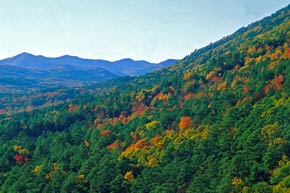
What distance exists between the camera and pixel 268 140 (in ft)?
296

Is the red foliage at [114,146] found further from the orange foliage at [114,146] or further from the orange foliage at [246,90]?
the orange foliage at [246,90]

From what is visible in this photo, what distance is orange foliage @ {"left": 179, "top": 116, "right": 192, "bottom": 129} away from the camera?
442ft

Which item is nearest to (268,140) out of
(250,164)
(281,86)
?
(250,164)

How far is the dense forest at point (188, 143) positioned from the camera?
8719 cm

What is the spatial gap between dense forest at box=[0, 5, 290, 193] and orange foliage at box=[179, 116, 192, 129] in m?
0.30

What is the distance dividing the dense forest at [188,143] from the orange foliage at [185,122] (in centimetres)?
30

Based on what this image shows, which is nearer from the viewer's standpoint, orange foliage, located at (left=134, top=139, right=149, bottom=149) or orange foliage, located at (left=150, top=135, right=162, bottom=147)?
orange foliage, located at (left=150, top=135, right=162, bottom=147)

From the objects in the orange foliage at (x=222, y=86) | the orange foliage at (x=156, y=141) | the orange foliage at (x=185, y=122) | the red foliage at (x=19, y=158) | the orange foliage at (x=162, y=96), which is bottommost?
the red foliage at (x=19, y=158)

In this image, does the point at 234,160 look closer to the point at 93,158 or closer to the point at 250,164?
the point at 250,164

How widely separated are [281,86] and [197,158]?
3399cm

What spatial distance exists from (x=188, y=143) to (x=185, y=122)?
1010 inches

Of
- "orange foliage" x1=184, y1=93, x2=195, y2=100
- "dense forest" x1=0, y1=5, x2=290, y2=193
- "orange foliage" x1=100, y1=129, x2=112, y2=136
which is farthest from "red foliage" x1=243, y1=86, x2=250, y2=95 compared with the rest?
"orange foliage" x1=100, y1=129, x2=112, y2=136

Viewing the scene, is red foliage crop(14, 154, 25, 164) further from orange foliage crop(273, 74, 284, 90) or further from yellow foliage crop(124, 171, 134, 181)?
orange foliage crop(273, 74, 284, 90)

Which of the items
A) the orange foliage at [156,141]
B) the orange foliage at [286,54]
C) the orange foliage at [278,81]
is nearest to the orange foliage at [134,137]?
the orange foliage at [156,141]
